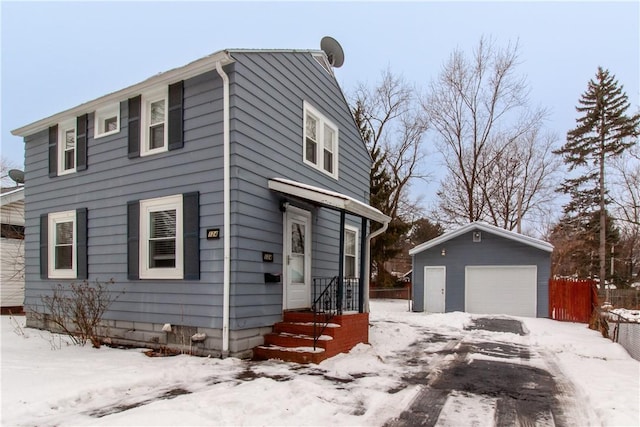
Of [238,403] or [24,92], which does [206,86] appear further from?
[24,92]

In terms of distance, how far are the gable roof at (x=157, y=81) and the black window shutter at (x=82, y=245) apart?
2.11 meters

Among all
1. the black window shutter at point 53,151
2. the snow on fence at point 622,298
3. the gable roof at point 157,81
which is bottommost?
the snow on fence at point 622,298

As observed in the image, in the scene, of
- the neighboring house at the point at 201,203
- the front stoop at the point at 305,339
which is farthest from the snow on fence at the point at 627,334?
the front stoop at the point at 305,339

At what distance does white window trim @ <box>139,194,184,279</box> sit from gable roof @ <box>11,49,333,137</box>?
2.02 metres

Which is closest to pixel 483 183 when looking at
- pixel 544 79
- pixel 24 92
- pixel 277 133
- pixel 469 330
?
pixel 544 79

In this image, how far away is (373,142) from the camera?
A: 88.7 ft

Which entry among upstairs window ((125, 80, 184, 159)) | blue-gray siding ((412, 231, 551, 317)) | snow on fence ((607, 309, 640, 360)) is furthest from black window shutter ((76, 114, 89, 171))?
blue-gray siding ((412, 231, 551, 317))

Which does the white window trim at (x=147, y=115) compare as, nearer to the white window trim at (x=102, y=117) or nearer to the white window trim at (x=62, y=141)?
the white window trim at (x=102, y=117)

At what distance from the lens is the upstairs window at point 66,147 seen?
894cm

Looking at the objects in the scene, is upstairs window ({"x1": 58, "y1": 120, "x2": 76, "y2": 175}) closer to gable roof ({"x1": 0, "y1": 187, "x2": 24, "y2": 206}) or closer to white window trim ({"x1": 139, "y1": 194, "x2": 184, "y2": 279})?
white window trim ({"x1": 139, "y1": 194, "x2": 184, "y2": 279})

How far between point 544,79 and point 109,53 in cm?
2496

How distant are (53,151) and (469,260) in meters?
15.2

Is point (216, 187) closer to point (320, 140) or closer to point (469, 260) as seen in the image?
point (320, 140)

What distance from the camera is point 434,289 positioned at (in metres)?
18.1
